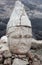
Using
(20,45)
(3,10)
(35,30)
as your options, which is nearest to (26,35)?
(20,45)

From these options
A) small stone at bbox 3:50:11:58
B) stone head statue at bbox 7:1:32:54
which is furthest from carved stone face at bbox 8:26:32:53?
small stone at bbox 3:50:11:58

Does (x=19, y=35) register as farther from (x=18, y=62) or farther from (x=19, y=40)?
(x=18, y=62)

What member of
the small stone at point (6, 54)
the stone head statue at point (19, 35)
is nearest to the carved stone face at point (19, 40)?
the stone head statue at point (19, 35)

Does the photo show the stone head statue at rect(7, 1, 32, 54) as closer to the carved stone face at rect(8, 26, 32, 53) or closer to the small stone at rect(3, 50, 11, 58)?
the carved stone face at rect(8, 26, 32, 53)

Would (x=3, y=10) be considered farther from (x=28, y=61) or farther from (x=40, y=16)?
(x=28, y=61)

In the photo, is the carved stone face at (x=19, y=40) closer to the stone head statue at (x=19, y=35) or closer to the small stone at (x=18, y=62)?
the stone head statue at (x=19, y=35)

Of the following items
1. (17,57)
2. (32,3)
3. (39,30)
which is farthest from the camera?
(32,3)

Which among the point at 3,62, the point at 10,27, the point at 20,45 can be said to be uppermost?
the point at 10,27

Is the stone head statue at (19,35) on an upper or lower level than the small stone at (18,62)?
upper
